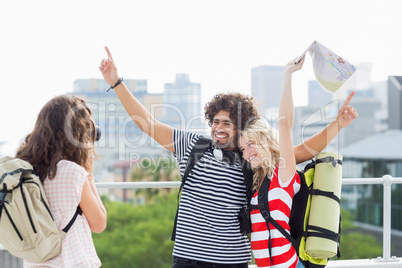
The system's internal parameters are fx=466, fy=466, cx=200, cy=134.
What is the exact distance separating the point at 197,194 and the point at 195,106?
255ft

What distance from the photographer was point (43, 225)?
1866 mm

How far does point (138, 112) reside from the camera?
8.02 ft

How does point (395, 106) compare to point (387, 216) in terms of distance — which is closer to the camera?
point (387, 216)

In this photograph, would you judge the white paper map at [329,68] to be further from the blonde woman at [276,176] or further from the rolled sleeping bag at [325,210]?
the rolled sleeping bag at [325,210]

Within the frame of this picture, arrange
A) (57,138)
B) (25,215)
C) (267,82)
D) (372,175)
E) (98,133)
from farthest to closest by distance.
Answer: (267,82) → (372,175) → (98,133) → (57,138) → (25,215)

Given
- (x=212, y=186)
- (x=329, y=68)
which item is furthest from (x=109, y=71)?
(x=329, y=68)

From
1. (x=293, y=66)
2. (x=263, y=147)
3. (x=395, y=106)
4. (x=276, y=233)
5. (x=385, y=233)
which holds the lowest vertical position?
(x=385, y=233)

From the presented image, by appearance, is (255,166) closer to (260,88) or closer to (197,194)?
(197,194)

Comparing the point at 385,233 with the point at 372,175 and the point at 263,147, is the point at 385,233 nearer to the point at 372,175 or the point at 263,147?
the point at 263,147

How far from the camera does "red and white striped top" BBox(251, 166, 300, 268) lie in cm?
218

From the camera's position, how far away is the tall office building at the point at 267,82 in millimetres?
85375

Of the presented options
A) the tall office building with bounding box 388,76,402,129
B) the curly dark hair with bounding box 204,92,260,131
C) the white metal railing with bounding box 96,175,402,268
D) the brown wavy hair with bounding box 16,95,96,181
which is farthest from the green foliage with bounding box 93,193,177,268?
the tall office building with bounding box 388,76,402,129

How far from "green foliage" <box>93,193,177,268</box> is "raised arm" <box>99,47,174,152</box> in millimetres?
28816

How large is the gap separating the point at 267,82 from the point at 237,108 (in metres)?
86.1
